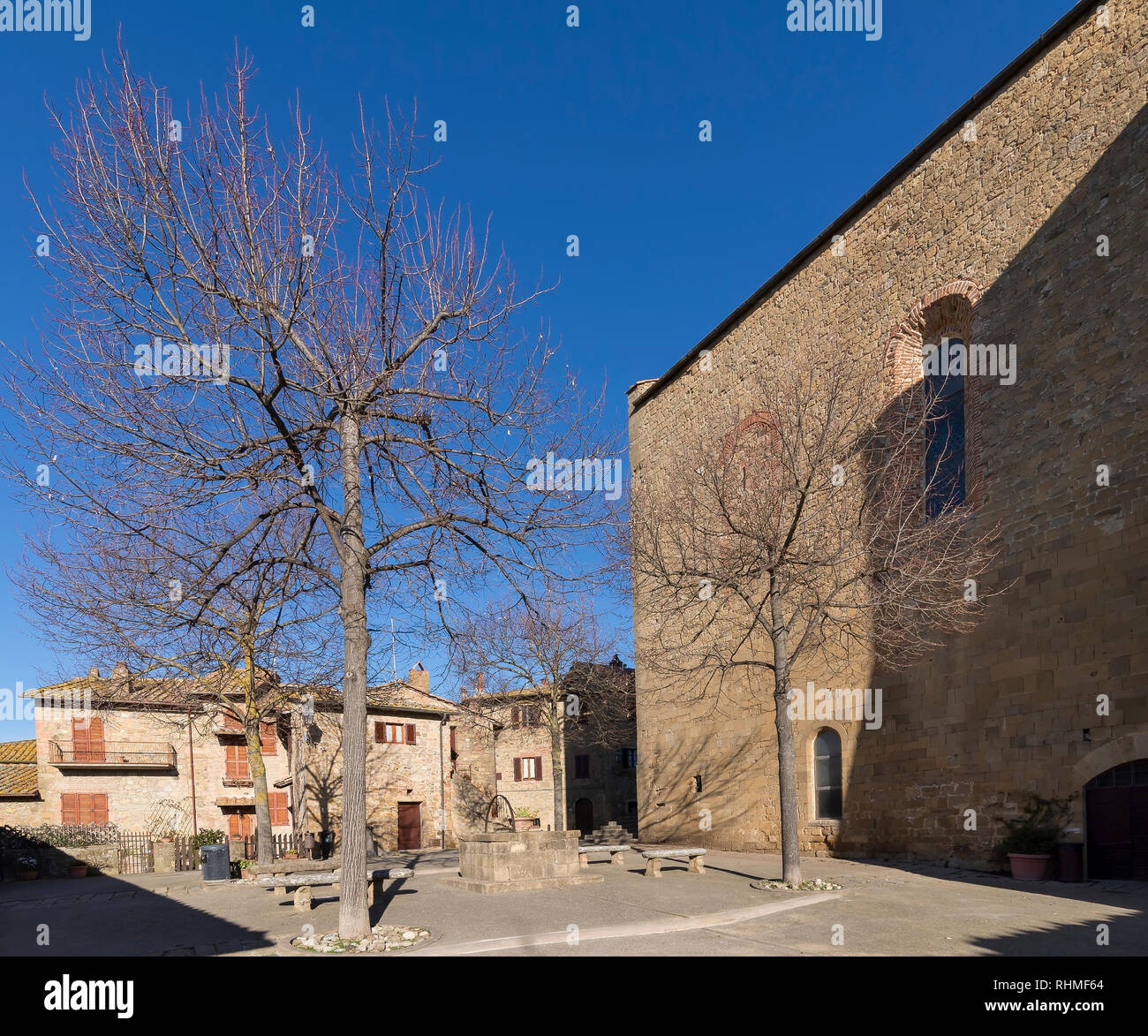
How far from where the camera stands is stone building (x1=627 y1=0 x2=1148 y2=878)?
11.5m

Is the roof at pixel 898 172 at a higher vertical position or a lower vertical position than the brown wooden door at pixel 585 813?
higher

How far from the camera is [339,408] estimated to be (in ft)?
28.0

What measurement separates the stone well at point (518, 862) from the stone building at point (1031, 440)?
5.84 metres

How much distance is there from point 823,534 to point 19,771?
940 inches

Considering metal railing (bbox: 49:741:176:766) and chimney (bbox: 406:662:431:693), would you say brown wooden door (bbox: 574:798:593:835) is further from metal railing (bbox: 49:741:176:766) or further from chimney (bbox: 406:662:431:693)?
metal railing (bbox: 49:741:176:766)

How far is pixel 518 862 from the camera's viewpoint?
39.1ft

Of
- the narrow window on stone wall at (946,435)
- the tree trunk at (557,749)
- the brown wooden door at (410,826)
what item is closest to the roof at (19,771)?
the brown wooden door at (410,826)

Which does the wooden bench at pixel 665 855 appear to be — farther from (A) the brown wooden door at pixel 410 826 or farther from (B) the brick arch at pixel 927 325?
(A) the brown wooden door at pixel 410 826

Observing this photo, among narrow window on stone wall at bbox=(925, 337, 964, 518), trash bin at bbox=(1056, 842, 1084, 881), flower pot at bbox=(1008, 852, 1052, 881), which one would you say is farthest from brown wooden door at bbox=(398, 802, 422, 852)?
trash bin at bbox=(1056, 842, 1084, 881)

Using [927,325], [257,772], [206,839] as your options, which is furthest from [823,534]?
[206,839]

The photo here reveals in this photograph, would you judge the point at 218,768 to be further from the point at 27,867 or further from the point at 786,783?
the point at 786,783

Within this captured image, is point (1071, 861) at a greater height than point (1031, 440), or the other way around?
point (1031, 440)

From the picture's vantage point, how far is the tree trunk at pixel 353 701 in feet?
26.2

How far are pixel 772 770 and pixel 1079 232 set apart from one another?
11164 mm
